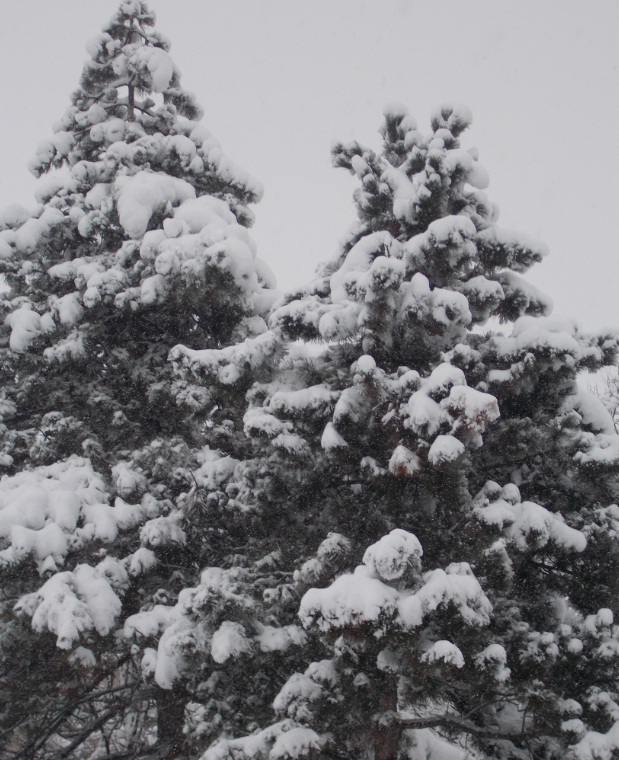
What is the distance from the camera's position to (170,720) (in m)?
7.06

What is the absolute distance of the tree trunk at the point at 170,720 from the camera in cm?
623

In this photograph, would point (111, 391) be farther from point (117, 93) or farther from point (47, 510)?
point (117, 93)

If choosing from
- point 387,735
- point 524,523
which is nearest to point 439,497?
point 524,523

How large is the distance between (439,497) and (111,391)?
4.97m

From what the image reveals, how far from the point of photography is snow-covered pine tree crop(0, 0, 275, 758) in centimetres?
630

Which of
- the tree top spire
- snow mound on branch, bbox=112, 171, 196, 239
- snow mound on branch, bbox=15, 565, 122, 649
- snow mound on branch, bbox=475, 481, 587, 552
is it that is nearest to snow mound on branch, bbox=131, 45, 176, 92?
the tree top spire

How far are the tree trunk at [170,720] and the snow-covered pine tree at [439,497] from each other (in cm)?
152

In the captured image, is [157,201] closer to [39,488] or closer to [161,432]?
[161,432]

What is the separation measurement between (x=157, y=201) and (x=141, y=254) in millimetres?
1134

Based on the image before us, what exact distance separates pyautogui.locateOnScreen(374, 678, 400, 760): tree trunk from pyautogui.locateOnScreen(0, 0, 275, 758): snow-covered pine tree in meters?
1.82

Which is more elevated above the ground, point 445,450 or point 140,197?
point 140,197

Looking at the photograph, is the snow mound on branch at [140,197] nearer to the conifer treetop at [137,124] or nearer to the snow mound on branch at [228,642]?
the conifer treetop at [137,124]

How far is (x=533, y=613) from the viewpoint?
5.71m

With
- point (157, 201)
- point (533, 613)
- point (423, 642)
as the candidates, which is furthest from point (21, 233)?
point (533, 613)
